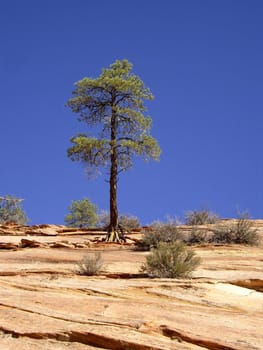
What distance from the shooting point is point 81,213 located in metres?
45.0

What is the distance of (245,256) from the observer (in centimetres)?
1423

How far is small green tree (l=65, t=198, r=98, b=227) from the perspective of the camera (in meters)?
44.4

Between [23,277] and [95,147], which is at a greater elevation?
[95,147]

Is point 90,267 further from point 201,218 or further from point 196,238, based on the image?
point 201,218

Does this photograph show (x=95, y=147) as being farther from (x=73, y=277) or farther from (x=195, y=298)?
(x=195, y=298)

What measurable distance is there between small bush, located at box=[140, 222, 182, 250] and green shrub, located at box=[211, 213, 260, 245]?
142cm

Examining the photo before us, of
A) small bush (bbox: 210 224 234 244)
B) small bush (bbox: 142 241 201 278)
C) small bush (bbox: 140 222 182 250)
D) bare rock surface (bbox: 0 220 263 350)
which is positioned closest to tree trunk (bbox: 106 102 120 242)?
small bush (bbox: 140 222 182 250)

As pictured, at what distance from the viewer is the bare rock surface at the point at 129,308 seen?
591 centimetres

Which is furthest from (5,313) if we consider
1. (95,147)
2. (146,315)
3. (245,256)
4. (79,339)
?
(95,147)

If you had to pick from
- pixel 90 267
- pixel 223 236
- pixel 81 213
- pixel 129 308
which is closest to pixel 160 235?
pixel 223 236

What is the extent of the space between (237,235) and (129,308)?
11806 millimetres

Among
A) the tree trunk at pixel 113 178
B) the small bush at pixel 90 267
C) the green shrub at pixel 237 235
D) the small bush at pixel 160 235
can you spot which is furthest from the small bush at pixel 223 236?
the small bush at pixel 90 267

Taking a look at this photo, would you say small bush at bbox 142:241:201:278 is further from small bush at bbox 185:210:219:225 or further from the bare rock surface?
small bush at bbox 185:210:219:225

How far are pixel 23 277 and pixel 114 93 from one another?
15.6 metres
